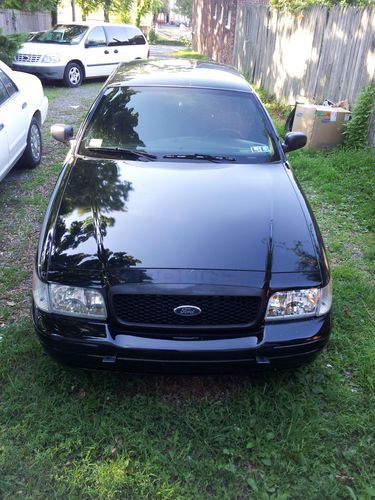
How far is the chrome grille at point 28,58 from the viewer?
1229 cm

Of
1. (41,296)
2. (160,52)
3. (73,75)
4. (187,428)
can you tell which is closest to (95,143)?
(41,296)

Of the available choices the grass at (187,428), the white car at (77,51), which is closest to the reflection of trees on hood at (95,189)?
the grass at (187,428)

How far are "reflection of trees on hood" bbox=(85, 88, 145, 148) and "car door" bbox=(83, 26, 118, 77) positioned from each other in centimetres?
1015

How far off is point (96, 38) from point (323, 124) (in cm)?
889

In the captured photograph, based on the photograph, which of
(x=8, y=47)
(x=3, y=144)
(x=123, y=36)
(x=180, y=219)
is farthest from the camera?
(x=123, y=36)

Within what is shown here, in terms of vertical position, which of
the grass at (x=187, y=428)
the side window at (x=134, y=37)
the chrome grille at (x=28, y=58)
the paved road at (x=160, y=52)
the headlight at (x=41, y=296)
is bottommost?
the paved road at (x=160, y=52)

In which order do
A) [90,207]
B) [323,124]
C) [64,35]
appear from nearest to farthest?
1. [90,207]
2. [323,124]
3. [64,35]

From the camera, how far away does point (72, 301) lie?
2.45 metres

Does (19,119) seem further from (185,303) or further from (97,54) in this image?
(97,54)

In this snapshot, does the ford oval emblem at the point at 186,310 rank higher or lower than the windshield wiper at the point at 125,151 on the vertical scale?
lower

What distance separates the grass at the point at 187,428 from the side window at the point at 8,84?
3.22m

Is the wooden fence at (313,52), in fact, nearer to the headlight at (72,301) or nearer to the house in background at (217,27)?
the house in background at (217,27)

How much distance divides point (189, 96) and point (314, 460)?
9.45 ft

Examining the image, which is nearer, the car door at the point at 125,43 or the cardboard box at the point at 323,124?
the cardboard box at the point at 323,124
